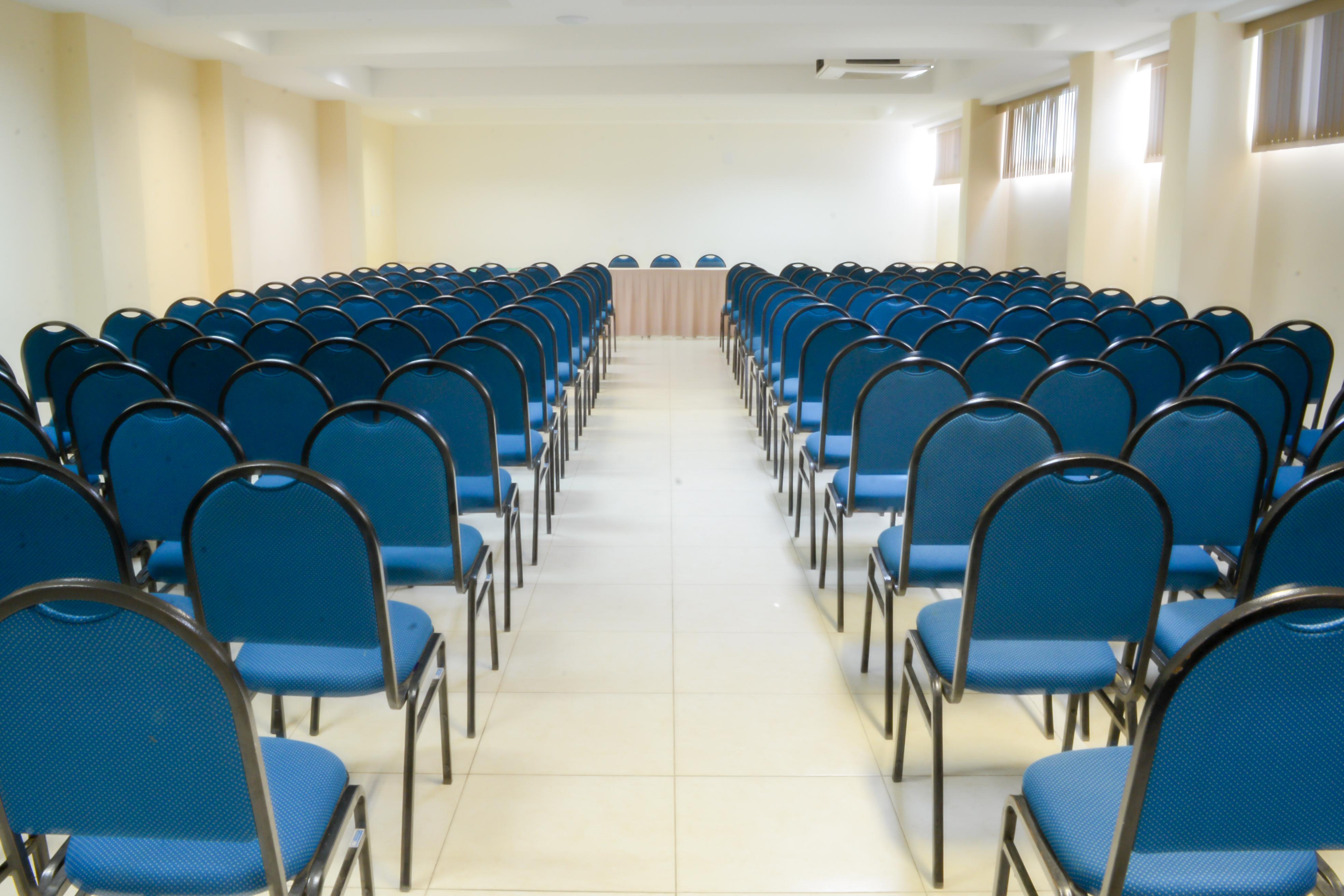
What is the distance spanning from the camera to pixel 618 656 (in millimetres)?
3627

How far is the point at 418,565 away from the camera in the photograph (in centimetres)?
297

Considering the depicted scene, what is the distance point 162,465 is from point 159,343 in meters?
2.98

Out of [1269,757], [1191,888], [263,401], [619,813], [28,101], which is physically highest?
[28,101]

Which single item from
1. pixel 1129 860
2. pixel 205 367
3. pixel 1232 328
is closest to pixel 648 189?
pixel 1232 328

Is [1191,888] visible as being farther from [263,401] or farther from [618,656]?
[263,401]

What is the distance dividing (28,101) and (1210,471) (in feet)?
30.3

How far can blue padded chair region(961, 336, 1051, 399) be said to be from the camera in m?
4.15

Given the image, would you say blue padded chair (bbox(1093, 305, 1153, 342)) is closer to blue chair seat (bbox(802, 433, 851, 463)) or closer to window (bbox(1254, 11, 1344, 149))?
blue chair seat (bbox(802, 433, 851, 463))

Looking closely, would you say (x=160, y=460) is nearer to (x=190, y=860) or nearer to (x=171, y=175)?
(x=190, y=860)

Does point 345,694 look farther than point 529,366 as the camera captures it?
No

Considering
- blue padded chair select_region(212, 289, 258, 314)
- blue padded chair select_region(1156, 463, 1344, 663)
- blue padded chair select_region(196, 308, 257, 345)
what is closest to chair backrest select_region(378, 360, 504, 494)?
blue padded chair select_region(1156, 463, 1344, 663)

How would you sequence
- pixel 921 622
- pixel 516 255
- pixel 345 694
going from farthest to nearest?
pixel 516 255
pixel 921 622
pixel 345 694

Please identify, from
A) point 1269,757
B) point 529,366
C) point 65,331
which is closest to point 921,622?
point 1269,757

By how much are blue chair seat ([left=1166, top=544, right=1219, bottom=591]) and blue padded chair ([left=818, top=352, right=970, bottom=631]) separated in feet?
2.98
